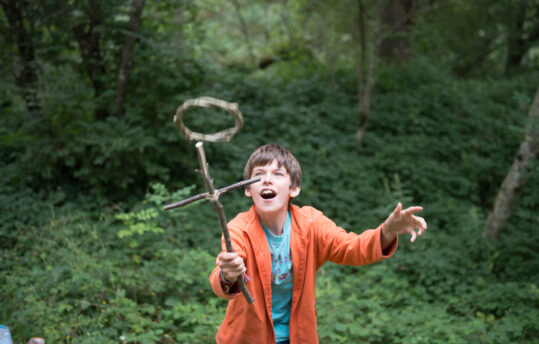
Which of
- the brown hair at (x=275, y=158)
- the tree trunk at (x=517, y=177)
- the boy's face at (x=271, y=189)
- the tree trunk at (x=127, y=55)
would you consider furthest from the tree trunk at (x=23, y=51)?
the tree trunk at (x=517, y=177)

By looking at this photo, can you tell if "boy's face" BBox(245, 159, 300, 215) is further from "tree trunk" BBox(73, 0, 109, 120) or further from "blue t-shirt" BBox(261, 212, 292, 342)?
"tree trunk" BBox(73, 0, 109, 120)

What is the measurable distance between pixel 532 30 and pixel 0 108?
1201 centimetres

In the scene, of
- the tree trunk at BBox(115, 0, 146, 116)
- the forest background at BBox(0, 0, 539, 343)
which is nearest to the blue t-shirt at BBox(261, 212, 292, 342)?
the forest background at BBox(0, 0, 539, 343)

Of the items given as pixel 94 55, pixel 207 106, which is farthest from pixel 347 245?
pixel 94 55

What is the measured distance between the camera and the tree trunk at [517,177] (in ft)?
16.2

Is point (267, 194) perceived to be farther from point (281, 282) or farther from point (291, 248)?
point (281, 282)

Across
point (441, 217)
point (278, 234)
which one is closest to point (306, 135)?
point (441, 217)

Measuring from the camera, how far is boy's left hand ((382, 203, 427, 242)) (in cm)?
203

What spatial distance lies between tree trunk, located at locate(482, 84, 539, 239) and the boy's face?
3807 mm

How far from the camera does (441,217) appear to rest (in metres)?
6.54

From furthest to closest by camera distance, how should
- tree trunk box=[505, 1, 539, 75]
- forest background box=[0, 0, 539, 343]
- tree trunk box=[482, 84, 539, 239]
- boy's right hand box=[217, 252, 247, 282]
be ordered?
1. tree trunk box=[505, 1, 539, 75]
2. tree trunk box=[482, 84, 539, 239]
3. forest background box=[0, 0, 539, 343]
4. boy's right hand box=[217, 252, 247, 282]

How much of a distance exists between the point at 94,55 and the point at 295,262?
4726 mm

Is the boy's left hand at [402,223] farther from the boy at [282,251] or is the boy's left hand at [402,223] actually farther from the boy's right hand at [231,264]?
the boy's right hand at [231,264]

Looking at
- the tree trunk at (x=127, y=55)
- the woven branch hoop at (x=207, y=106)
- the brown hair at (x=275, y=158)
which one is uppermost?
the tree trunk at (x=127, y=55)
